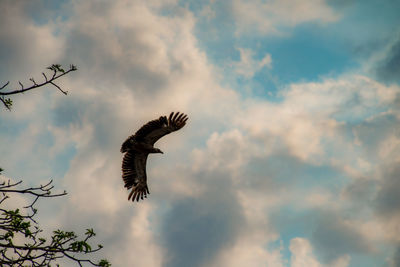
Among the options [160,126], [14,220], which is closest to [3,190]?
[14,220]

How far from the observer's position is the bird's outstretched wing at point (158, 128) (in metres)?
15.6

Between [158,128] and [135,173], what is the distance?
134 inches

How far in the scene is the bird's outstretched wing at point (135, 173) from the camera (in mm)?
17359

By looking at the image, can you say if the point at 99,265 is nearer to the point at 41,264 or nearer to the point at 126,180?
the point at 41,264

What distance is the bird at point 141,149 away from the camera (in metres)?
15.6

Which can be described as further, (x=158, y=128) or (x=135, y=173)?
(x=135, y=173)

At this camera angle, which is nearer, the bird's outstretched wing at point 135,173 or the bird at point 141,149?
the bird at point 141,149

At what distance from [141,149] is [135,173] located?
1.75 meters

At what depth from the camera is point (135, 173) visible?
17.8 metres

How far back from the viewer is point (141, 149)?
16719 millimetres

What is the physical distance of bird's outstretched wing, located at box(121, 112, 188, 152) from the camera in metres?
15.6

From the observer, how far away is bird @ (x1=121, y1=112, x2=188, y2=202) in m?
15.6

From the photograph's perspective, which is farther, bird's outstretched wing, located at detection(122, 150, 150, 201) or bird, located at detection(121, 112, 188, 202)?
A: bird's outstretched wing, located at detection(122, 150, 150, 201)

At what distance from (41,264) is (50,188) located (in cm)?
158
